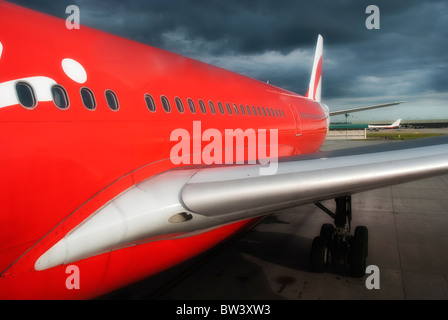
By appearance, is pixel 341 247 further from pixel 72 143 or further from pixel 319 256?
pixel 72 143

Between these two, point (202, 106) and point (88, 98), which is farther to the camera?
point (202, 106)

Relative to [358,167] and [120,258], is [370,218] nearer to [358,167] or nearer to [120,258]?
[358,167]

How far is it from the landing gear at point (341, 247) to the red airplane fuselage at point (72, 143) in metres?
2.52

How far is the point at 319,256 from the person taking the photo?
→ 6914 millimetres

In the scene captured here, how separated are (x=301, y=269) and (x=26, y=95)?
5655mm

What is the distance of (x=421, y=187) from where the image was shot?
642 inches

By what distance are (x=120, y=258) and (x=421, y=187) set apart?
51.8ft

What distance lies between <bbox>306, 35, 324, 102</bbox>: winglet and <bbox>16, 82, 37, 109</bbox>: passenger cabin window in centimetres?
1804

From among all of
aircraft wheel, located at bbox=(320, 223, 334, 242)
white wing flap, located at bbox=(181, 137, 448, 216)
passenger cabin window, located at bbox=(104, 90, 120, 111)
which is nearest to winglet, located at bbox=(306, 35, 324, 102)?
aircraft wheel, located at bbox=(320, 223, 334, 242)

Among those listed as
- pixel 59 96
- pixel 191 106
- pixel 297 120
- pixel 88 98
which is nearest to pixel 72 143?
pixel 59 96

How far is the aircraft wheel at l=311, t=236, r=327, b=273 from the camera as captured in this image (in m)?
6.90

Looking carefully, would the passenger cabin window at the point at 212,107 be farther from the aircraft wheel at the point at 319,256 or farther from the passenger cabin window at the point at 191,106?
the aircraft wheel at the point at 319,256

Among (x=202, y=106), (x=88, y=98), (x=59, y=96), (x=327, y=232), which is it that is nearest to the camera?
(x=59, y=96)
